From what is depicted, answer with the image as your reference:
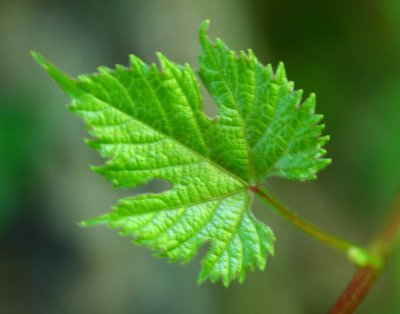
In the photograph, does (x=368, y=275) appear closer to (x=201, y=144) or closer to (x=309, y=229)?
(x=309, y=229)

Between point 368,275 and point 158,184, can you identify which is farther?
point 158,184

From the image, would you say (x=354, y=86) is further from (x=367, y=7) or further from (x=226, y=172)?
(x=226, y=172)

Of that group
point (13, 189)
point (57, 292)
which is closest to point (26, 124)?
point (13, 189)

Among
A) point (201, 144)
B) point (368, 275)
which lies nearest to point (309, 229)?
point (368, 275)

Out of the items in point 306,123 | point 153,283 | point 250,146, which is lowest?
point 153,283

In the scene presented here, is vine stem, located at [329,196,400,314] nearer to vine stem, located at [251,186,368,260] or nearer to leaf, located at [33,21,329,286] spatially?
vine stem, located at [251,186,368,260]

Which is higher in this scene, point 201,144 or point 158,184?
point 201,144

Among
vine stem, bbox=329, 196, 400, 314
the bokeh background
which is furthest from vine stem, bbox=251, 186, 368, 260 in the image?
the bokeh background
